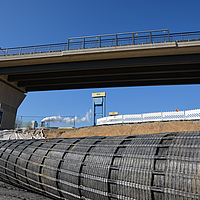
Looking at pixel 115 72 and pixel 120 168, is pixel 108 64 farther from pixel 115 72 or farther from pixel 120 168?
pixel 120 168

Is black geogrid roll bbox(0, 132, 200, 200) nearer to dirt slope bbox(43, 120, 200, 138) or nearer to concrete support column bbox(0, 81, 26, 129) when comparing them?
dirt slope bbox(43, 120, 200, 138)

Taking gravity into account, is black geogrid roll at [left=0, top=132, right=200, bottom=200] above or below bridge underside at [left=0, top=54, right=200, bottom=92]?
below

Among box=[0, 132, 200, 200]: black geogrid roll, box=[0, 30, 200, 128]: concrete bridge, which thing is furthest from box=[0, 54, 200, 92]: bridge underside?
box=[0, 132, 200, 200]: black geogrid roll

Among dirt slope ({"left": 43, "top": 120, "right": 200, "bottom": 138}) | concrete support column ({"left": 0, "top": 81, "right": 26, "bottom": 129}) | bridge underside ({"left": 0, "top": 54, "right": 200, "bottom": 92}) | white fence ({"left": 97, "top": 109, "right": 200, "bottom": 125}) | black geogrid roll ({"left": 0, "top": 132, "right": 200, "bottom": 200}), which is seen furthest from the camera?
concrete support column ({"left": 0, "top": 81, "right": 26, "bottom": 129})

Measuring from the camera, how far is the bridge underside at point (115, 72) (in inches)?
750

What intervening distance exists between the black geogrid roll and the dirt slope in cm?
1415

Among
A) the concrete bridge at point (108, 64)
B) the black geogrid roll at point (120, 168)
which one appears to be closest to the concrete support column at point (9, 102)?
the concrete bridge at point (108, 64)

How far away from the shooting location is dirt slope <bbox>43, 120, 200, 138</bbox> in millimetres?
15325

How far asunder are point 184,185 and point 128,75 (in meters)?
23.0

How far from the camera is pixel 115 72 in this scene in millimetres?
21875

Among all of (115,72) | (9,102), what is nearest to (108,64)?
(115,72)

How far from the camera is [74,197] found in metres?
2.13

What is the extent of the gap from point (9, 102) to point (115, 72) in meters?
18.5

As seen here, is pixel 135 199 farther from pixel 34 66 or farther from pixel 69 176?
pixel 34 66
